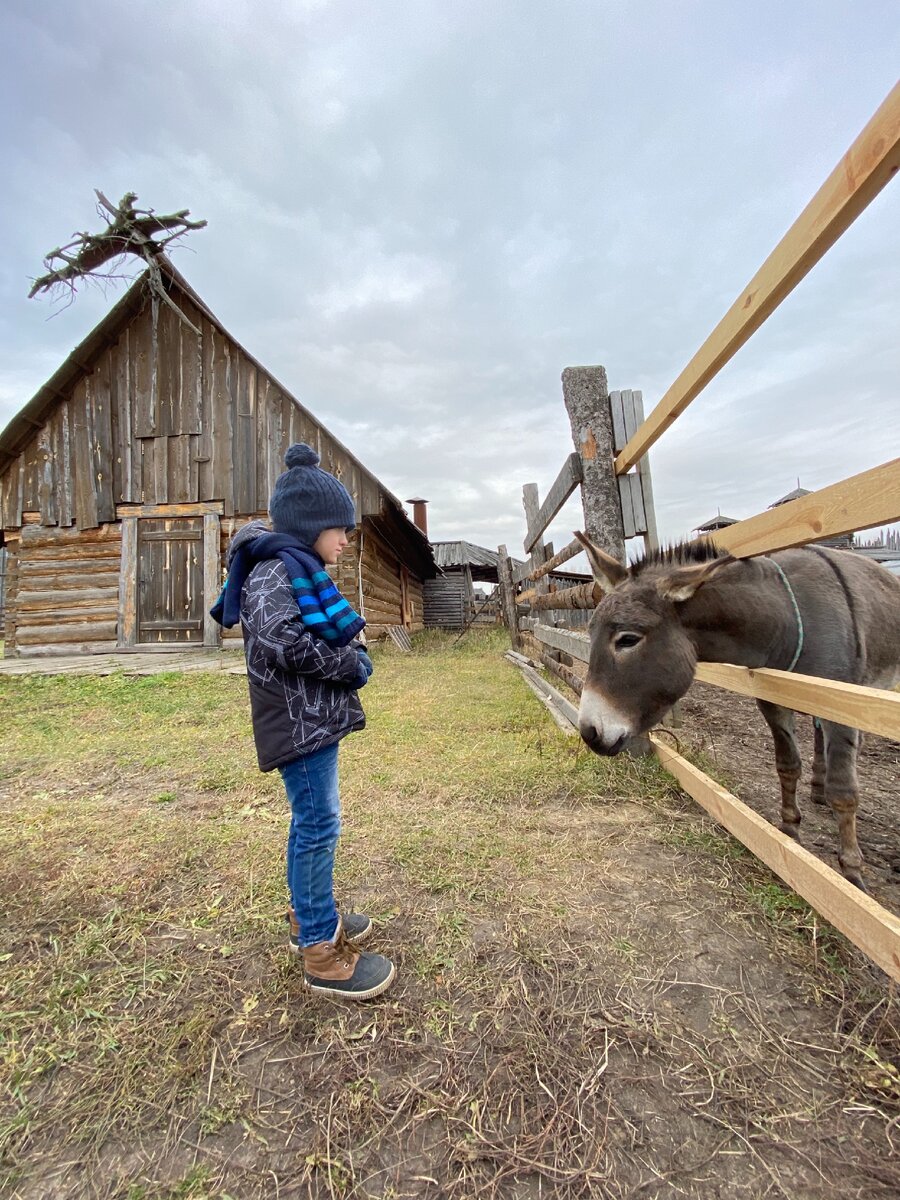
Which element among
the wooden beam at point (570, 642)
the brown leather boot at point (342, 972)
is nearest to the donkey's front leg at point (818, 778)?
the wooden beam at point (570, 642)

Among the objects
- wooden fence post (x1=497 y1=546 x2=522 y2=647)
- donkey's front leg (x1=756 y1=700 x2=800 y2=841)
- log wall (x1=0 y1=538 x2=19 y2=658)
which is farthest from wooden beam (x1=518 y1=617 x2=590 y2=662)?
log wall (x1=0 y1=538 x2=19 y2=658)

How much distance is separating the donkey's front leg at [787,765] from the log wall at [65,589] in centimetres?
1195

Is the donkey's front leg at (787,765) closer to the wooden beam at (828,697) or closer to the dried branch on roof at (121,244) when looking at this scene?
the wooden beam at (828,697)

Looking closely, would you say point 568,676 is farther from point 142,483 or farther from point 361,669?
point 142,483

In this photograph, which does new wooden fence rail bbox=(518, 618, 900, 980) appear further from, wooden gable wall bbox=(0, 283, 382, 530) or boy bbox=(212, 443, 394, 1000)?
wooden gable wall bbox=(0, 283, 382, 530)

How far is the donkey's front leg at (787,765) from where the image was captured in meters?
2.74

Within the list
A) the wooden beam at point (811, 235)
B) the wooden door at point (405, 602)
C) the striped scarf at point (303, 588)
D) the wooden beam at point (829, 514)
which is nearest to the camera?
the wooden beam at point (811, 235)

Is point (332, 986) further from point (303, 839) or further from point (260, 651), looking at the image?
point (260, 651)

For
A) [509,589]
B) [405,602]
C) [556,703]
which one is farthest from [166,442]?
[556,703]

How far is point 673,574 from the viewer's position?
2.28 meters

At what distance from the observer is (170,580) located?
10891 millimetres

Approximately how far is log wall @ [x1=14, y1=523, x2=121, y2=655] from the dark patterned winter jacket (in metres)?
11.1

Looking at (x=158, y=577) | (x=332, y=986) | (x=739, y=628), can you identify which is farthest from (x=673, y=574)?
(x=158, y=577)

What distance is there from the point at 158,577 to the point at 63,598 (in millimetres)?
2099
